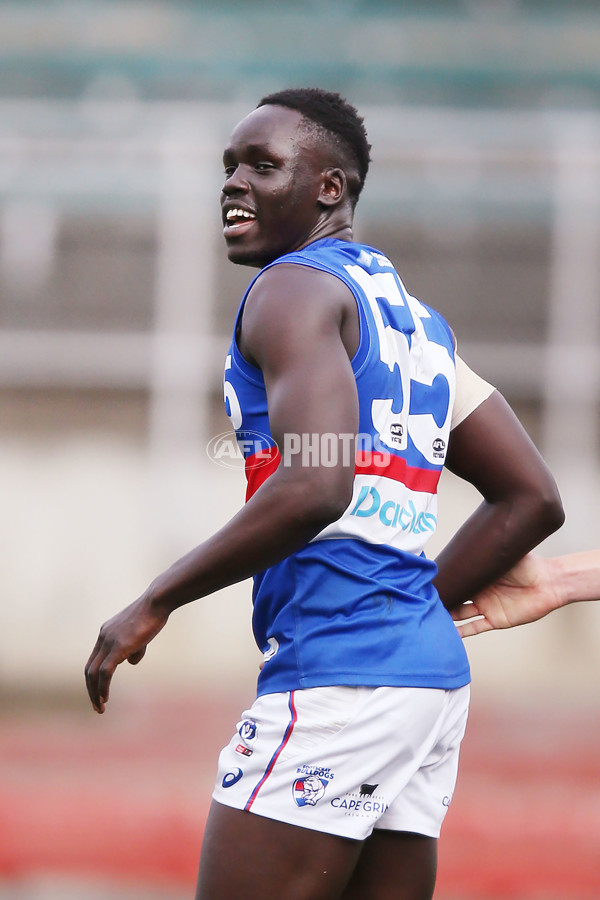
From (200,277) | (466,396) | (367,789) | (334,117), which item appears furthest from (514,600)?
(200,277)

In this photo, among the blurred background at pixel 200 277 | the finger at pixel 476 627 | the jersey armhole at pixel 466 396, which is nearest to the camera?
the jersey armhole at pixel 466 396

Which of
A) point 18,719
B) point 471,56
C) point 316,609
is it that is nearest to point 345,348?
point 316,609

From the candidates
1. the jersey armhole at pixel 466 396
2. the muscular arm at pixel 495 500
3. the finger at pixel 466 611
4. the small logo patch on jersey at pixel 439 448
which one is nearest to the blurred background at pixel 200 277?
the finger at pixel 466 611

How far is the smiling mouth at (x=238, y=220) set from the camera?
198 cm

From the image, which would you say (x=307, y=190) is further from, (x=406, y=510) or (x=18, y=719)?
(x=18, y=719)

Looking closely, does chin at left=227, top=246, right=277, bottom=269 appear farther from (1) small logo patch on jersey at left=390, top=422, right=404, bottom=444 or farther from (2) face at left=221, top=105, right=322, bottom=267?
(1) small logo patch on jersey at left=390, top=422, right=404, bottom=444

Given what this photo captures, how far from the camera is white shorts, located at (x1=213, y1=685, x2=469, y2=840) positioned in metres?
1.67

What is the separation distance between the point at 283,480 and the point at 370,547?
249mm

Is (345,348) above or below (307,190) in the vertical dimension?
below

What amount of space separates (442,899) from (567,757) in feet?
11.9

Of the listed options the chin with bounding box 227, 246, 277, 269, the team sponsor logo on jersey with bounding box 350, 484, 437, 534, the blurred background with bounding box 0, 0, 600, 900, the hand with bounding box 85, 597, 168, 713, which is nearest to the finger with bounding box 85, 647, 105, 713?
the hand with bounding box 85, 597, 168, 713

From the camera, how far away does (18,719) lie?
9.27 m

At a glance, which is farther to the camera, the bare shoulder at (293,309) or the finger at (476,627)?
the finger at (476,627)

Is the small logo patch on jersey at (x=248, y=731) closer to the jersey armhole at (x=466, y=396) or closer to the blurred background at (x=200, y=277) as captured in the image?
the jersey armhole at (x=466, y=396)
